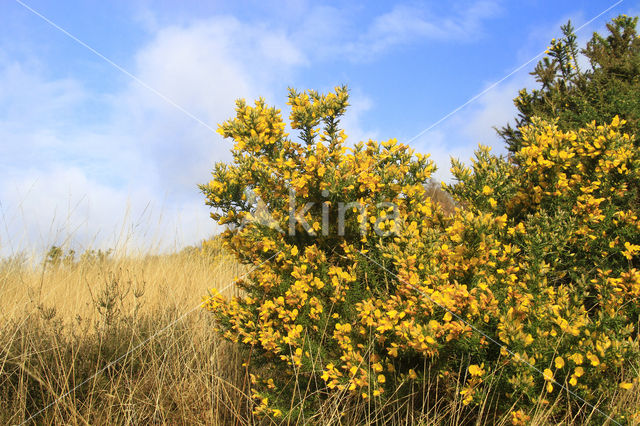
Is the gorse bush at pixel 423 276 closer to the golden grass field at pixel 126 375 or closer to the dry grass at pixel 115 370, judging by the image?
the golden grass field at pixel 126 375

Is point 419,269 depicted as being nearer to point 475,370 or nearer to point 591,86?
point 475,370

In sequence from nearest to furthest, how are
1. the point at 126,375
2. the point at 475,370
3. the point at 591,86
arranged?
1. the point at 475,370
2. the point at 126,375
3. the point at 591,86

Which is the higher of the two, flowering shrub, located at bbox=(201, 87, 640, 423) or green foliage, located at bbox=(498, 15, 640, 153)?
green foliage, located at bbox=(498, 15, 640, 153)

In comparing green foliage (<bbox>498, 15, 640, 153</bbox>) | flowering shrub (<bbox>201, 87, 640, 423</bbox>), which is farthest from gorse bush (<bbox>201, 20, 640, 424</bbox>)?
green foliage (<bbox>498, 15, 640, 153</bbox>)

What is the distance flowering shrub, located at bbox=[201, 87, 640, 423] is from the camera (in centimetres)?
212

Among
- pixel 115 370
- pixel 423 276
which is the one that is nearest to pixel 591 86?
pixel 423 276

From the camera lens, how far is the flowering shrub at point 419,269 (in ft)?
6.96

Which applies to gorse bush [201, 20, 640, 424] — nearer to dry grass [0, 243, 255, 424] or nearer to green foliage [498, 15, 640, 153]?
dry grass [0, 243, 255, 424]

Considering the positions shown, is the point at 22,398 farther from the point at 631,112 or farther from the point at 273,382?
the point at 631,112

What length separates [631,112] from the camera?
4.63 metres

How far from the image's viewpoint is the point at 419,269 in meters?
2.35

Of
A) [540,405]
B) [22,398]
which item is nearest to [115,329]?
[22,398]

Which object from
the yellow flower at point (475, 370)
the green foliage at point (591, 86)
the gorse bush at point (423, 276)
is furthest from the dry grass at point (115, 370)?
the green foliage at point (591, 86)

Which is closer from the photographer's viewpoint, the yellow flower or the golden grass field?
the yellow flower
